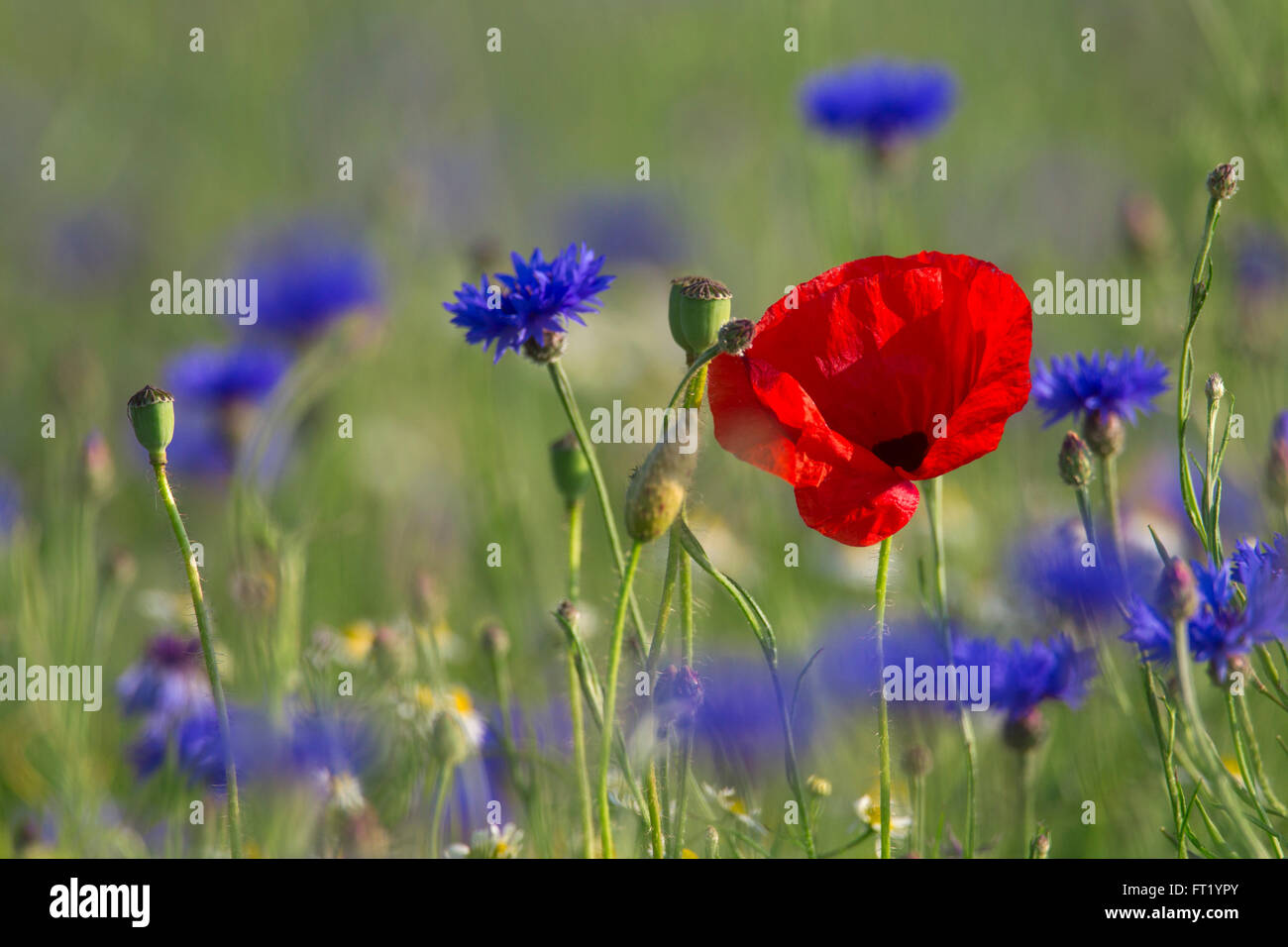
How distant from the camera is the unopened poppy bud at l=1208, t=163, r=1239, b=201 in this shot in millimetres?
954

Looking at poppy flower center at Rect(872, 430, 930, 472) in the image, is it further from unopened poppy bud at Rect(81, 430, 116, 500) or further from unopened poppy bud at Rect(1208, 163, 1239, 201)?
unopened poppy bud at Rect(81, 430, 116, 500)

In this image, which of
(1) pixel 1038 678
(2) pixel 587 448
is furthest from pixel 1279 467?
(2) pixel 587 448

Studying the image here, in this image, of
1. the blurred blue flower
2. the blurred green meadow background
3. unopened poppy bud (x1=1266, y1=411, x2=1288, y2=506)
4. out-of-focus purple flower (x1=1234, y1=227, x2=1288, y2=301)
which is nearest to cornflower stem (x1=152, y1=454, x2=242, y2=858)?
the blurred green meadow background

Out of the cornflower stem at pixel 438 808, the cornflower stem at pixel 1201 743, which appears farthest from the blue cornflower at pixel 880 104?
the cornflower stem at pixel 1201 743

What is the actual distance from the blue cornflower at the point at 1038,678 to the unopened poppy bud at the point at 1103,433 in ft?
0.57

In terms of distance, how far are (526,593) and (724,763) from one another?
1.03 meters

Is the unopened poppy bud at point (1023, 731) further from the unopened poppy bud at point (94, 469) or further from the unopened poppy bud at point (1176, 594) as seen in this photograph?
the unopened poppy bud at point (94, 469)

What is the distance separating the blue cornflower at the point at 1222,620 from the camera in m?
0.83

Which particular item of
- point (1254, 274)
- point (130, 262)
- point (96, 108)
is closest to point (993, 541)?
point (1254, 274)

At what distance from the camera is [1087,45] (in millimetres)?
1996

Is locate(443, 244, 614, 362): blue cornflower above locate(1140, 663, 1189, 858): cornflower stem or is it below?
above

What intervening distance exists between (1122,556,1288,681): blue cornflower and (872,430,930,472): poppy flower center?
0.18 metres

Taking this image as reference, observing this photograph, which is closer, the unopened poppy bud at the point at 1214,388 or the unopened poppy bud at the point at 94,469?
the unopened poppy bud at the point at 1214,388

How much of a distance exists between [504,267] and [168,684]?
4.42 feet
